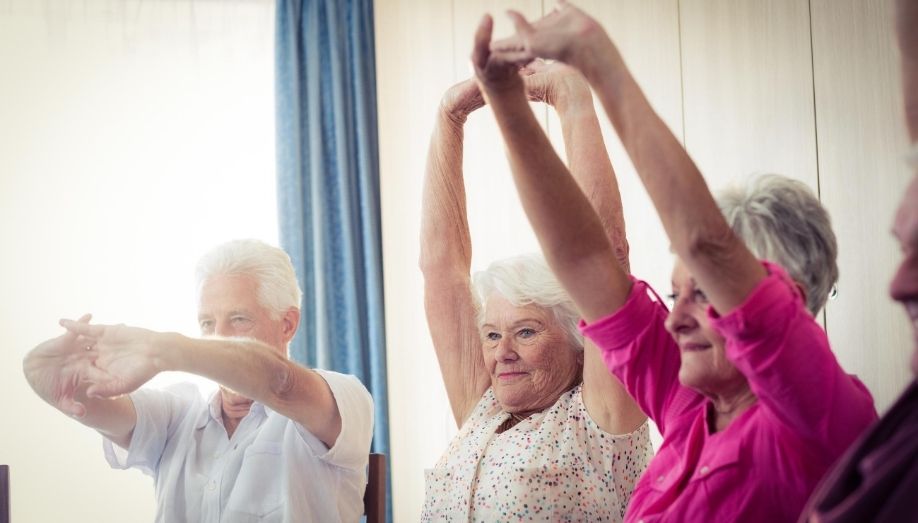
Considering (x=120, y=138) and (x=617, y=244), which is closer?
(x=617, y=244)

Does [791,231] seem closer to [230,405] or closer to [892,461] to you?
[892,461]

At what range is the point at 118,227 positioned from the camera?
3.67 m

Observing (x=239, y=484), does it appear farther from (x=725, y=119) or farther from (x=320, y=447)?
(x=725, y=119)

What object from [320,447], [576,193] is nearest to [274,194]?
[320,447]

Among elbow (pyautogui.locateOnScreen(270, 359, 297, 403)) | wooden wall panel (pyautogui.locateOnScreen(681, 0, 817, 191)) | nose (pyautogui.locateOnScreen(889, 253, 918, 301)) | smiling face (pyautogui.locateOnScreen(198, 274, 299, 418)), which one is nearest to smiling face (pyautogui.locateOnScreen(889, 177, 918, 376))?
nose (pyautogui.locateOnScreen(889, 253, 918, 301))

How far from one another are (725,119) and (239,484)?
144cm

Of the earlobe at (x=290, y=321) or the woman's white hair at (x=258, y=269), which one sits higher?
the woman's white hair at (x=258, y=269)

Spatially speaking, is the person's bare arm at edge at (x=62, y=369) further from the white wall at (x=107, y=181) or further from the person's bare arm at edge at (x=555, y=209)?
the white wall at (x=107, y=181)

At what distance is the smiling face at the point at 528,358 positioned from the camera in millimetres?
1916

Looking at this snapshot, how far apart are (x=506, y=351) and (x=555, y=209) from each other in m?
0.70

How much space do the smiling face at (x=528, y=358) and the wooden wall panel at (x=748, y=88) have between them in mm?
568

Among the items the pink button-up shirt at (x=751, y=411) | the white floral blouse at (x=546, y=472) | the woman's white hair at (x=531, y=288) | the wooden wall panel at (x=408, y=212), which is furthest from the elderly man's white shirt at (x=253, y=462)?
the wooden wall panel at (x=408, y=212)

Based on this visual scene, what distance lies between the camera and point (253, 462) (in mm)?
2068

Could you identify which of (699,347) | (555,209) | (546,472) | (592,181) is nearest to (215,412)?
(546,472)
